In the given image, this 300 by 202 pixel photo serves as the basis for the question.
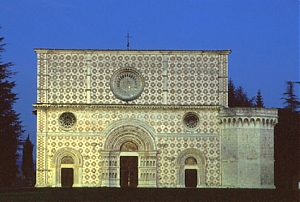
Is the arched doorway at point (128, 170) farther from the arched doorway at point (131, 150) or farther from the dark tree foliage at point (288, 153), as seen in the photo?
the dark tree foliage at point (288, 153)

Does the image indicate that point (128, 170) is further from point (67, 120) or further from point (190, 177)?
point (67, 120)

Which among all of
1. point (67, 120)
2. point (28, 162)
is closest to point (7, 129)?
point (67, 120)

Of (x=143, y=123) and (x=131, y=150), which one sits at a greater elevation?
(x=143, y=123)

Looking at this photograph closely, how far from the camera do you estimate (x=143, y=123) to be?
48.5 metres

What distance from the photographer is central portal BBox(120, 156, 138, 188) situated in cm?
4900

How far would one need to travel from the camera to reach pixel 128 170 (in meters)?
49.1

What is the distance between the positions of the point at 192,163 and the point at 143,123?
156 inches

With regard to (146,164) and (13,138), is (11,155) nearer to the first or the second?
(13,138)

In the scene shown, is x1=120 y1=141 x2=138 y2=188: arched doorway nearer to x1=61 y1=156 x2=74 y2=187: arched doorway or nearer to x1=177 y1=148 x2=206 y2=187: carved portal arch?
x1=177 y1=148 x2=206 y2=187: carved portal arch

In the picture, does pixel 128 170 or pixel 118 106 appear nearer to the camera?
pixel 118 106

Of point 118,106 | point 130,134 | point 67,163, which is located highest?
point 118,106

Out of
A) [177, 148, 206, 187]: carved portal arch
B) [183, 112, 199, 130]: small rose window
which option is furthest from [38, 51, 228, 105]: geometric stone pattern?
[177, 148, 206, 187]: carved portal arch

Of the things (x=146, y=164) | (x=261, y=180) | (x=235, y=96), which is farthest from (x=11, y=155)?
(x=235, y=96)

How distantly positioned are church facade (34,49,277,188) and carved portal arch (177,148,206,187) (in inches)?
2.5
